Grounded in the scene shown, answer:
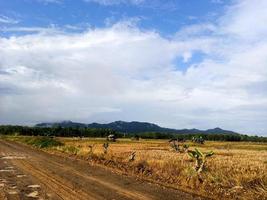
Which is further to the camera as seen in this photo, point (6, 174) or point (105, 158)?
point (105, 158)

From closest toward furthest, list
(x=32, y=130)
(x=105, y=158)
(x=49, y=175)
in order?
(x=49, y=175), (x=105, y=158), (x=32, y=130)

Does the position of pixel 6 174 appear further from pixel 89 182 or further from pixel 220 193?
pixel 220 193

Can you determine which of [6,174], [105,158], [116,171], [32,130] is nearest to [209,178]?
[116,171]

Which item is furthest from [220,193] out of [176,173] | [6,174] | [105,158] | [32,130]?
[32,130]

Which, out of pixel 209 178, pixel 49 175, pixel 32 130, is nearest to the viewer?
pixel 209 178

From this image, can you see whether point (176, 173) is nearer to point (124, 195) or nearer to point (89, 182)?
point (89, 182)

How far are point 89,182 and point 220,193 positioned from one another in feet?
20.1

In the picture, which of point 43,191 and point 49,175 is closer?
point 43,191

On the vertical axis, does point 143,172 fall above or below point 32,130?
below

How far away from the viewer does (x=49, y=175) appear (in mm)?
21781

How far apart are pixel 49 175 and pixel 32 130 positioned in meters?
171

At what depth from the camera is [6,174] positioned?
71.8 ft

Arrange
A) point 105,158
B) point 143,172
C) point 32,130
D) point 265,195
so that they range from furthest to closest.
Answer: point 32,130, point 105,158, point 143,172, point 265,195

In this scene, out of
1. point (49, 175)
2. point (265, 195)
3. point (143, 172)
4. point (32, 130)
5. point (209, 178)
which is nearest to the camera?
point (265, 195)
